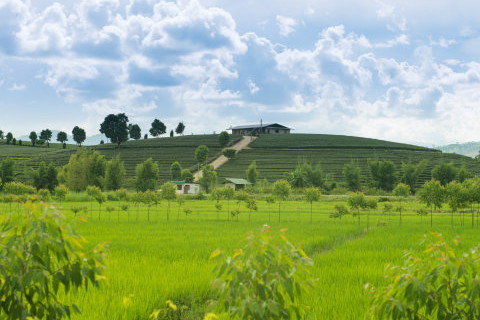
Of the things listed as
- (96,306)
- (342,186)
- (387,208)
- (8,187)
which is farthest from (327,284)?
(342,186)

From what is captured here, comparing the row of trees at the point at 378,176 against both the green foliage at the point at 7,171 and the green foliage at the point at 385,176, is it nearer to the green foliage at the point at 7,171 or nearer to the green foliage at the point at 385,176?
the green foliage at the point at 385,176

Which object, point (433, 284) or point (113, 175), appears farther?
point (113, 175)

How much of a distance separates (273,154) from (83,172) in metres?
69.6

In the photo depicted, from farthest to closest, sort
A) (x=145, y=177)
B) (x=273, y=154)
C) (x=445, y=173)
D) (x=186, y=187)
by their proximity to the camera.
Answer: (x=273, y=154) → (x=445, y=173) → (x=186, y=187) → (x=145, y=177)

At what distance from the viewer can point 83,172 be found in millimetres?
98625

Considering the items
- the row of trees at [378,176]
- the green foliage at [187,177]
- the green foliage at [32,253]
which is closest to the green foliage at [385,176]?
the row of trees at [378,176]

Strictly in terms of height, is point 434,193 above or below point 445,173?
below

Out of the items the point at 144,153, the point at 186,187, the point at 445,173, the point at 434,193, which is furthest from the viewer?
the point at 144,153

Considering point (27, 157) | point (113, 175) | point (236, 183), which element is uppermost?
point (27, 157)

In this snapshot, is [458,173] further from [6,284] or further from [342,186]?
[6,284]

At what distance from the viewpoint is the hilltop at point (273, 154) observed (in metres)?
130

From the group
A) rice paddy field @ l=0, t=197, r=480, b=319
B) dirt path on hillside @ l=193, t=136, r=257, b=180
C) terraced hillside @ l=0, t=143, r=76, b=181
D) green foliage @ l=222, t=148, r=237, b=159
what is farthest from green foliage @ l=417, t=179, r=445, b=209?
green foliage @ l=222, t=148, r=237, b=159

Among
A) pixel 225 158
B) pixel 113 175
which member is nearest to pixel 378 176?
pixel 225 158

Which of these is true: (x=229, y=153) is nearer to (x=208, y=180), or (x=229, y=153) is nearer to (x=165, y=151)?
(x=165, y=151)
